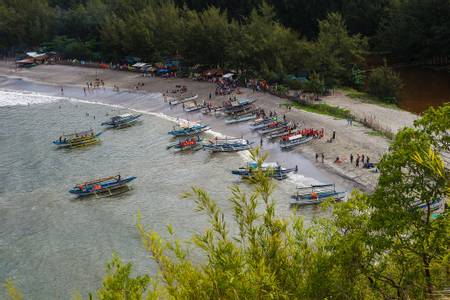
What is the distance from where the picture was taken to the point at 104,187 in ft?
172

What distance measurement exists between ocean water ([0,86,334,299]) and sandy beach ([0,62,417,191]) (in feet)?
16.5

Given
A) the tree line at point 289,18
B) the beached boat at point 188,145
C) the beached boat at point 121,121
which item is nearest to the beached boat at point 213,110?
the beached boat at point 121,121

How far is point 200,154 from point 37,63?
73.6m

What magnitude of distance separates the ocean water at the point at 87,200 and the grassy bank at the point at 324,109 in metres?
17.0

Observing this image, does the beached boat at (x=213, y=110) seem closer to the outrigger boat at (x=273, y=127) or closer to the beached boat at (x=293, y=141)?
the outrigger boat at (x=273, y=127)

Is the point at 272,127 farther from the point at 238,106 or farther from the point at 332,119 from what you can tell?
the point at 238,106

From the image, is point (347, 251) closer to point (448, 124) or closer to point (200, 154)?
point (448, 124)

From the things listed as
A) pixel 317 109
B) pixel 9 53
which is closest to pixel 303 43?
pixel 317 109

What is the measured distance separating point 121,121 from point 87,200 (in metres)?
24.5

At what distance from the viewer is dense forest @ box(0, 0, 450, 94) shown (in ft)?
268

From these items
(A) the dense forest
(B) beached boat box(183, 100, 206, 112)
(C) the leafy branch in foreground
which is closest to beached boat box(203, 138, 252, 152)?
(B) beached boat box(183, 100, 206, 112)

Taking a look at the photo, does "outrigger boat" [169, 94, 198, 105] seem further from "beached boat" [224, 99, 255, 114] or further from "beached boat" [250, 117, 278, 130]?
"beached boat" [250, 117, 278, 130]

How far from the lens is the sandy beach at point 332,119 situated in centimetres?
5225

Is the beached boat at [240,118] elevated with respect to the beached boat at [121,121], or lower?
elevated
